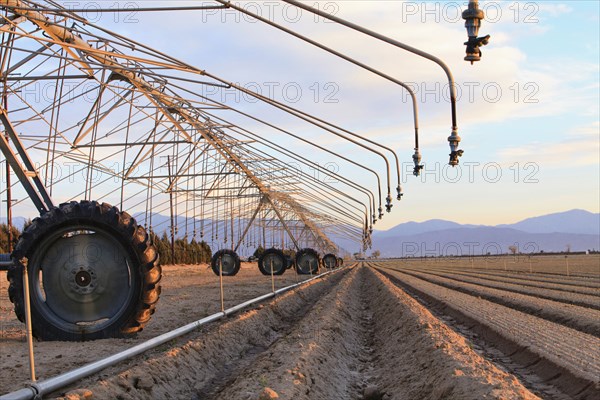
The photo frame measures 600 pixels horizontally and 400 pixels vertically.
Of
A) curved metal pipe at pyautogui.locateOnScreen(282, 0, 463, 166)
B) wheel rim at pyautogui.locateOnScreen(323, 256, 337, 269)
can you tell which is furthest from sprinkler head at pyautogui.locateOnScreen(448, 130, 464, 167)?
wheel rim at pyautogui.locateOnScreen(323, 256, 337, 269)

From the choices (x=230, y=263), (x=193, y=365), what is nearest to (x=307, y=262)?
(x=230, y=263)

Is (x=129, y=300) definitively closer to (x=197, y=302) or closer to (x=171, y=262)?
(x=197, y=302)

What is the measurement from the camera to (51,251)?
9.51 metres

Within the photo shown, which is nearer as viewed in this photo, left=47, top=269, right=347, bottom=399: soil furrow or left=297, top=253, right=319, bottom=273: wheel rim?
left=47, top=269, right=347, bottom=399: soil furrow

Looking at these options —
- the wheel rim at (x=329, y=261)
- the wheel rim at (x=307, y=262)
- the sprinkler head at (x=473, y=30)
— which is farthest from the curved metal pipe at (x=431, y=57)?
the wheel rim at (x=329, y=261)

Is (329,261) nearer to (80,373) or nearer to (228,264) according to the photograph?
(228,264)

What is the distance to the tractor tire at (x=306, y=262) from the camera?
4381 cm

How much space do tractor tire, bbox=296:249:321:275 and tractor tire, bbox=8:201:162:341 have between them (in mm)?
34261

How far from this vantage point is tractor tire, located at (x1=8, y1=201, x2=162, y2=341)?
9336 millimetres

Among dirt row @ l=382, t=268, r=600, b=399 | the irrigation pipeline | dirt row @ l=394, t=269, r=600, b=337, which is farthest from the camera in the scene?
dirt row @ l=394, t=269, r=600, b=337

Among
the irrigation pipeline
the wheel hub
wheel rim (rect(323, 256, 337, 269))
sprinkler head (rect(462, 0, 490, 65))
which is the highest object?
sprinkler head (rect(462, 0, 490, 65))

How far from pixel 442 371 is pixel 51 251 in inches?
206

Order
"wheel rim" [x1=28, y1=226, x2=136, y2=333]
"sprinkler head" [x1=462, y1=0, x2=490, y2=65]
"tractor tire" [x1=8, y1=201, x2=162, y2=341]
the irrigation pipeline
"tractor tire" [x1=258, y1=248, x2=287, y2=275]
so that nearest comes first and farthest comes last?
the irrigation pipeline < "sprinkler head" [x1=462, y1=0, x2=490, y2=65] < "tractor tire" [x1=8, y1=201, x2=162, y2=341] < "wheel rim" [x1=28, y1=226, x2=136, y2=333] < "tractor tire" [x1=258, y1=248, x2=287, y2=275]

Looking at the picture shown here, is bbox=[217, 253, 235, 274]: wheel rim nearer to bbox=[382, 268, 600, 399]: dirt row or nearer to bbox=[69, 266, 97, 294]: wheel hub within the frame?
bbox=[382, 268, 600, 399]: dirt row
